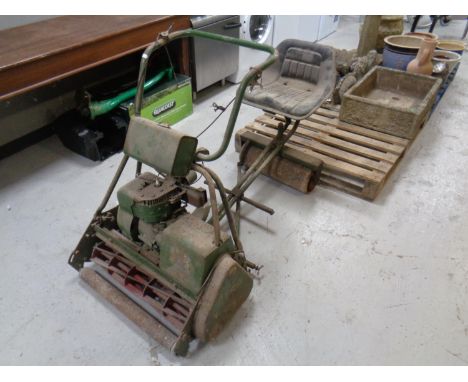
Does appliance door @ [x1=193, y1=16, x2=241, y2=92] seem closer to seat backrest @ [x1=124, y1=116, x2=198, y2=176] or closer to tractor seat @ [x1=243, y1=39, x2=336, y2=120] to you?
tractor seat @ [x1=243, y1=39, x2=336, y2=120]

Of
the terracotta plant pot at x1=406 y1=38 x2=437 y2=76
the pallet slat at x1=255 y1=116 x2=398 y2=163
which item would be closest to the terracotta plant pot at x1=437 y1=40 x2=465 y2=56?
the terracotta plant pot at x1=406 y1=38 x2=437 y2=76

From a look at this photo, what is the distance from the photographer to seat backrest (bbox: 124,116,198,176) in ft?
4.21

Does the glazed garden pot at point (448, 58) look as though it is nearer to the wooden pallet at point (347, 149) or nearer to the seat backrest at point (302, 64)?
the wooden pallet at point (347, 149)

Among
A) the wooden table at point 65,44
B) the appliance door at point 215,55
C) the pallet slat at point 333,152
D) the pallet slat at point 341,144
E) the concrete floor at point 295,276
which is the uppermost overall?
the wooden table at point 65,44

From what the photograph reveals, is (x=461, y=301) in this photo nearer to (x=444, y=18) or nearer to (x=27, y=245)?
(x=27, y=245)

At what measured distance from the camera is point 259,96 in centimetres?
218

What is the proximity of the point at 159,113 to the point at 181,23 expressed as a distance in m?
0.70

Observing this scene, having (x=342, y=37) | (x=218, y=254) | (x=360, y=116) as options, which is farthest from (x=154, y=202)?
(x=342, y=37)

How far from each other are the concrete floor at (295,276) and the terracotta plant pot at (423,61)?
80 cm

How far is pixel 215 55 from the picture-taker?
3176mm

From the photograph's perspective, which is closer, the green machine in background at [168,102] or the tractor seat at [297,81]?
the tractor seat at [297,81]

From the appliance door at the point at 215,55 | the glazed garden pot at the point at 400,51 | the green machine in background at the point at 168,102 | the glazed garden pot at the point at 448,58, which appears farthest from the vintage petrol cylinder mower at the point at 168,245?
the glazed garden pot at the point at 448,58

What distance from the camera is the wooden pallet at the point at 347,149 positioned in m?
2.22

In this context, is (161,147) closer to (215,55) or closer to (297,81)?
(297,81)
